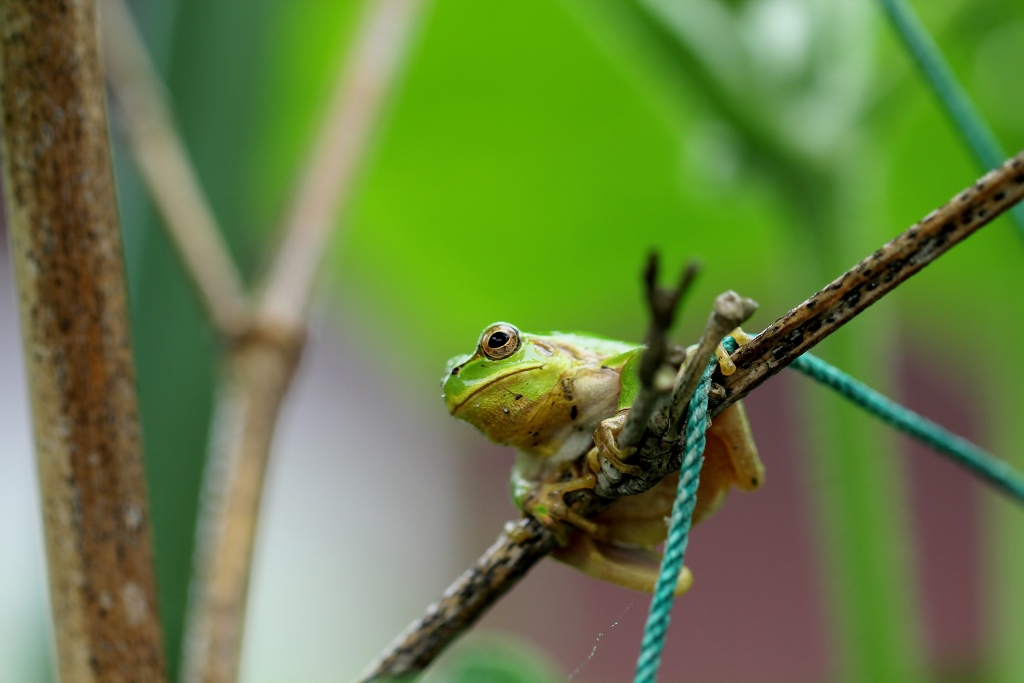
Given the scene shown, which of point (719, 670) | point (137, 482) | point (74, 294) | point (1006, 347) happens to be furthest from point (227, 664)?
point (719, 670)

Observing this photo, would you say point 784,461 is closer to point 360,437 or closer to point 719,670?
point 719,670

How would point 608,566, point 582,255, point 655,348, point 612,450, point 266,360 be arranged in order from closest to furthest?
point 655,348 → point 612,450 → point 608,566 → point 266,360 → point 582,255

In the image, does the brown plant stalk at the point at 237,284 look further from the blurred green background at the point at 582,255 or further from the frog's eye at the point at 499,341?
the frog's eye at the point at 499,341

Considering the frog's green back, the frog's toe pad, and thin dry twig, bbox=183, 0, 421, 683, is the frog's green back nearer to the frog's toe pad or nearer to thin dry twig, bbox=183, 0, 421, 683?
the frog's toe pad

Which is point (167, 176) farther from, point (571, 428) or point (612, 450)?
point (612, 450)

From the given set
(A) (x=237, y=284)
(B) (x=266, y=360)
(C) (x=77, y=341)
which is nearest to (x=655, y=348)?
(C) (x=77, y=341)
